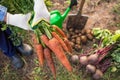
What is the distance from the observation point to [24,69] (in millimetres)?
2797

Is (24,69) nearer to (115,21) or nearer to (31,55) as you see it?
(31,55)

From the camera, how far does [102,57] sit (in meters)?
2.60

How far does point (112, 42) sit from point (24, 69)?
0.90 m

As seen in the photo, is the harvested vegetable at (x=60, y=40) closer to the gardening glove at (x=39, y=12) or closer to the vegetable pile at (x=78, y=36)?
the gardening glove at (x=39, y=12)

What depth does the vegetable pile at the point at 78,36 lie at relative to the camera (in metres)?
2.77

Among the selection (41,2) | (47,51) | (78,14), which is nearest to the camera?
(41,2)

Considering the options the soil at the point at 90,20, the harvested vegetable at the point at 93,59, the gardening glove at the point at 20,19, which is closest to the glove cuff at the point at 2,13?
the gardening glove at the point at 20,19

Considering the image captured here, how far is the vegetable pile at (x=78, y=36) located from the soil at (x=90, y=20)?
0.08m

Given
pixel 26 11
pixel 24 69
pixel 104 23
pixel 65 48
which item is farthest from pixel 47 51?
pixel 104 23

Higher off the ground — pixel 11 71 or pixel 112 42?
pixel 112 42

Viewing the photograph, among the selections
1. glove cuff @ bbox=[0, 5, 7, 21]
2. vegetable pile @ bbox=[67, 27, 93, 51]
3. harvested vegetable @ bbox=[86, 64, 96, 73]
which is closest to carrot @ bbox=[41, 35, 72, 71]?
glove cuff @ bbox=[0, 5, 7, 21]

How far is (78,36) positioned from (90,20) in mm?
249

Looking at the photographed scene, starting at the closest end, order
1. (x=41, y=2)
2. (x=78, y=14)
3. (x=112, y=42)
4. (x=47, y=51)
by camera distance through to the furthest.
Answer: (x=41, y=2), (x=47, y=51), (x=112, y=42), (x=78, y=14)

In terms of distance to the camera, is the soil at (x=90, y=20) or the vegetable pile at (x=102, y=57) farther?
the soil at (x=90, y=20)
